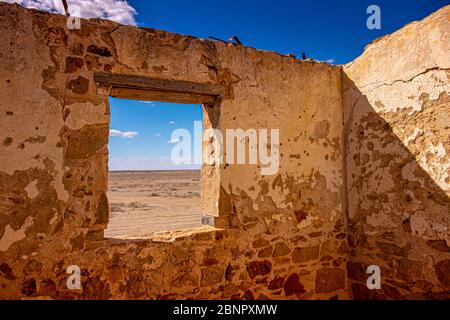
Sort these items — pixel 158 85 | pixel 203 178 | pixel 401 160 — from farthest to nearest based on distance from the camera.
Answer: pixel 203 178 < pixel 401 160 < pixel 158 85

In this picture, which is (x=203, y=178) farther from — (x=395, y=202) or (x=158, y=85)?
(x=395, y=202)

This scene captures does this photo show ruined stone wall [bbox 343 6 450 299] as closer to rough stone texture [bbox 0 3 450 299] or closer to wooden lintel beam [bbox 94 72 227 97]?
rough stone texture [bbox 0 3 450 299]

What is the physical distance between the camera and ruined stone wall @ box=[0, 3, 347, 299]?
2.30 metres

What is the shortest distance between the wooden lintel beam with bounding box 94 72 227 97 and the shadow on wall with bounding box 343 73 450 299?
1.57 meters

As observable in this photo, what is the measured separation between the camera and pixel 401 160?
302 cm

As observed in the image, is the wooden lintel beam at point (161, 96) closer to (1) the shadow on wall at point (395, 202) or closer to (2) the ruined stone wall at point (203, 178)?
(2) the ruined stone wall at point (203, 178)

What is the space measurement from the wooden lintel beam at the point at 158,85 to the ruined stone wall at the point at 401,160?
1.56 m

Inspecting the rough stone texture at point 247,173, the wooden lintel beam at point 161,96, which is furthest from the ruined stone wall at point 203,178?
the wooden lintel beam at point 161,96

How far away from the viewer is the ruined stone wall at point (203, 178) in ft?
7.54

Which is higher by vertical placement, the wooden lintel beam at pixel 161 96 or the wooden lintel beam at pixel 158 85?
the wooden lintel beam at pixel 158 85

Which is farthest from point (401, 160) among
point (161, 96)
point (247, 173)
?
point (161, 96)

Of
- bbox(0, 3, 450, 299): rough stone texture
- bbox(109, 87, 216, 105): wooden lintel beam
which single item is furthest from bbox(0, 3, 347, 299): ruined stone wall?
bbox(109, 87, 216, 105): wooden lintel beam

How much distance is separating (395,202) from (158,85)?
2.45 meters

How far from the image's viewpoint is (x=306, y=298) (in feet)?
10.8
